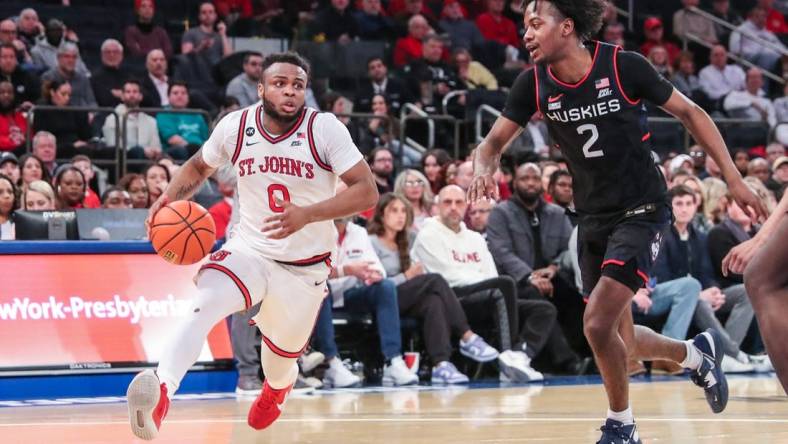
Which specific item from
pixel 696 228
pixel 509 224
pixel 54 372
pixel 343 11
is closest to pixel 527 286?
pixel 509 224

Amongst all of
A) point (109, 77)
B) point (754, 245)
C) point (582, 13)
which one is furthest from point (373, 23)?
point (754, 245)

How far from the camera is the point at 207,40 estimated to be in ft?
52.8

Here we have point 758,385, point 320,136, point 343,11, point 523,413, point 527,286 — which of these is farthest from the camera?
point 343,11

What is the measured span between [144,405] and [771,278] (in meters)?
2.90

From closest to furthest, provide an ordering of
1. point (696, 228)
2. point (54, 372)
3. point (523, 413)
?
point (523, 413)
point (54, 372)
point (696, 228)

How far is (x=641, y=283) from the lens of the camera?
21.2 feet

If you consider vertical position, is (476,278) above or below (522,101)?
below

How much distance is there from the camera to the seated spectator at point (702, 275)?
473 inches

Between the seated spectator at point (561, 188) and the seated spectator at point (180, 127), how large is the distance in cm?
397

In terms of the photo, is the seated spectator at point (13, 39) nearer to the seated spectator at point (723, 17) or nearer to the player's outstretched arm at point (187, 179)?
the player's outstretched arm at point (187, 179)

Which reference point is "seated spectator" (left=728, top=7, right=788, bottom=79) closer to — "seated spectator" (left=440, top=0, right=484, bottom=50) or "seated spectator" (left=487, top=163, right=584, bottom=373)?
"seated spectator" (left=440, top=0, right=484, bottom=50)

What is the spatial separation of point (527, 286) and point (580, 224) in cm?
489

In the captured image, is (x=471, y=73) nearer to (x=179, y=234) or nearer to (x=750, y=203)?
(x=179, y=234)

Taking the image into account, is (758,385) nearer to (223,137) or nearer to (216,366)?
(216,366)
